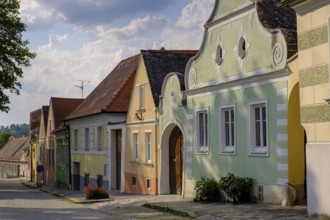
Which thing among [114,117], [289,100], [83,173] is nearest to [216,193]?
[289,100]

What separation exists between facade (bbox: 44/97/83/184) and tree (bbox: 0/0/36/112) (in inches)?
489

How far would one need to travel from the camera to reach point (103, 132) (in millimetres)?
30547

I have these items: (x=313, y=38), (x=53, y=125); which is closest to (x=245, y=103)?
(x=313, y=38)

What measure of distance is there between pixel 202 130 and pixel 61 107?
32.1m

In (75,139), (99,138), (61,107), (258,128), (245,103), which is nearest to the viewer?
(258,128)

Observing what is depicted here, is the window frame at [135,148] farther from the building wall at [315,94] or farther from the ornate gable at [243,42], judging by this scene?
the building wall at [315,94]

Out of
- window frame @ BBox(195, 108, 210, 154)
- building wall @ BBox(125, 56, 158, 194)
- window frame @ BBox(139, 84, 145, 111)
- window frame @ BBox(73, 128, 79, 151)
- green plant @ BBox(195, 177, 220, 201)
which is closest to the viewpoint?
green plant @ BBox(195, 177, 220, 201)

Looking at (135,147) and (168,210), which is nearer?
(168,210)

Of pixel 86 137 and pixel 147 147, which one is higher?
pixel 86 137

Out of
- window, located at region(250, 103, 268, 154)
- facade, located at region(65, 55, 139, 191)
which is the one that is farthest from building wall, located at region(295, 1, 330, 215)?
facade, located at region(65, 55, 139, 191)

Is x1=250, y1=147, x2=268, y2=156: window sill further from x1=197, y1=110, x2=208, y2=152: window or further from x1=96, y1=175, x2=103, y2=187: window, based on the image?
x1=96, y1=175, x2=103, y2=187: window

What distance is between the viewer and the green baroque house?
14438mm

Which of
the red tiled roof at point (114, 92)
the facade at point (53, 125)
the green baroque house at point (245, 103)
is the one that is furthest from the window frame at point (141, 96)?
the facade at point (53, 125)

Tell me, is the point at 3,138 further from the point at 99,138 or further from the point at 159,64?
the point at 159,64
